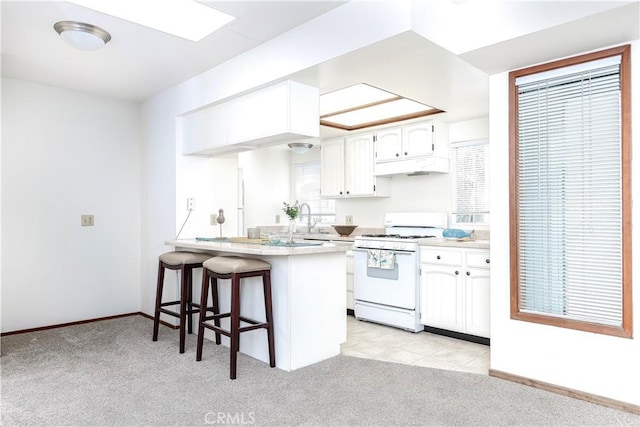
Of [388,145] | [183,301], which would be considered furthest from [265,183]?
[183,301]

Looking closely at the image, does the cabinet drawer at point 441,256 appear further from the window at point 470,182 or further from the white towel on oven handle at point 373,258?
the window at point 470,182

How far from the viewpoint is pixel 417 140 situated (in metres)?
4.59

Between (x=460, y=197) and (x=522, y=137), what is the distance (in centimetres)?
202

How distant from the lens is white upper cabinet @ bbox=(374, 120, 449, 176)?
14.7 ft

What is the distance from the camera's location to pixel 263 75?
10.4 ft

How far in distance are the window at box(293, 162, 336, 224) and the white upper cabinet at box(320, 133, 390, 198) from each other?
680 millimetres

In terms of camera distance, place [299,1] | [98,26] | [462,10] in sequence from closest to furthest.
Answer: [462,10] < [299,1] < [98,26]

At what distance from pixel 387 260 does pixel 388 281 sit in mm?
215

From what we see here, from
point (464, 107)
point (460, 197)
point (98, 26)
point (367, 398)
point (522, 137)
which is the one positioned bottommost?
point (367, 398)

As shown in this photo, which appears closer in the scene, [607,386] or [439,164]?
[607,386]

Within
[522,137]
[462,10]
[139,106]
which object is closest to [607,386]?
[522,137]

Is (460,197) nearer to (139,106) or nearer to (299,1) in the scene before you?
(299,1)

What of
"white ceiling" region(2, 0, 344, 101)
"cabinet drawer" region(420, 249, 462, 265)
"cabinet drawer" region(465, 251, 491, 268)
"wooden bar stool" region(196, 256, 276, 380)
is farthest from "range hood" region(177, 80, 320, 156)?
"cabinet drawer" region(465, 251, 491, 268)

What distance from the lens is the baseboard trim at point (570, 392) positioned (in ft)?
7.42
